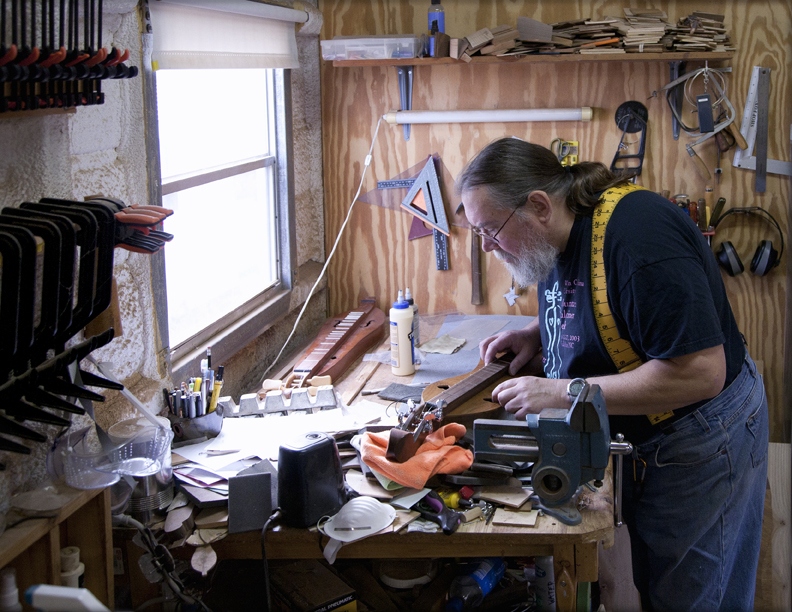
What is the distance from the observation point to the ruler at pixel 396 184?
11.7 ft

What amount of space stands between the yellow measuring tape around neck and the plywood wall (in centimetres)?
155

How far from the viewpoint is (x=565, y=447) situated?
1.68 metres

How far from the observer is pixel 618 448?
174cm

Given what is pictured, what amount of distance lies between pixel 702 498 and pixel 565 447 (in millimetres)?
582

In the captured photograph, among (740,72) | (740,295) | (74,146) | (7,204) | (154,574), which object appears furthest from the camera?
(740,295)

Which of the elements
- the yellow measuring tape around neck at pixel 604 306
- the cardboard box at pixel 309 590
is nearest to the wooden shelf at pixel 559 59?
the yellow measuring tape around neck at pixel 604 306

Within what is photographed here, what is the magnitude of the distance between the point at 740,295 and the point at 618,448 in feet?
7.06

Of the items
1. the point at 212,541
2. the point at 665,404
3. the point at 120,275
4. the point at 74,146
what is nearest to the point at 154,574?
the point at 212,541

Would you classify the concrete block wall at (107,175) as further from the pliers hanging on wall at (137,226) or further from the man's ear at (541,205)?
the man's ear at (541,205)

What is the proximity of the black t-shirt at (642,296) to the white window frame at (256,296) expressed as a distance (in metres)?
1.10

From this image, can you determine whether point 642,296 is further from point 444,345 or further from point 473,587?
point 444,345

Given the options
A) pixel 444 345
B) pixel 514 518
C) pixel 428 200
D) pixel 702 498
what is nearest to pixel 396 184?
pixel 428 200

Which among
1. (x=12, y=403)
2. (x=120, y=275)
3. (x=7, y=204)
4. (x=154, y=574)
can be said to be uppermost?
(x=7, y=204)

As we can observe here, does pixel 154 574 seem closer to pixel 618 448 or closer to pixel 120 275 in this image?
pixel 120 275
